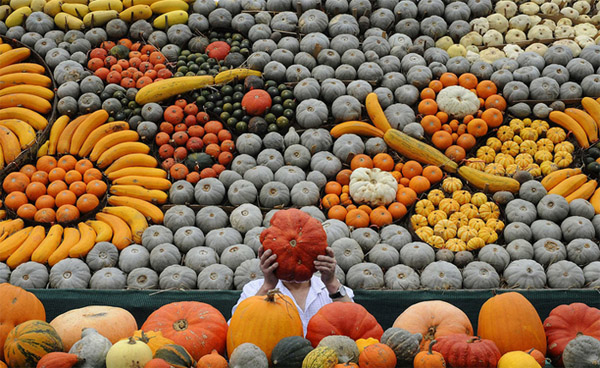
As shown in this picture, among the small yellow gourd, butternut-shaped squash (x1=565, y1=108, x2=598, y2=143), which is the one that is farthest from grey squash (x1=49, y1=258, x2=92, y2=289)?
butternut-shaped squash (x1=565, y1=108, x2=598, y2=143)

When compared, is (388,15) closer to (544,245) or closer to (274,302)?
(544,245)

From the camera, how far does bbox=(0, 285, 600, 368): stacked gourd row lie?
2.47m

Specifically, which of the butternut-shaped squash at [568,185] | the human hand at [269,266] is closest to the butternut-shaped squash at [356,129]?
the butternut-shaped squash at [568,185]

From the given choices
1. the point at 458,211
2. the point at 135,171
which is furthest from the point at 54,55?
the point at 458,211

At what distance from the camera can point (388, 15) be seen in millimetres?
8070

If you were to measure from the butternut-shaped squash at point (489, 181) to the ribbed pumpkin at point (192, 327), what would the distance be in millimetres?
3821

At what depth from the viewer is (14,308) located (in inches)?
113

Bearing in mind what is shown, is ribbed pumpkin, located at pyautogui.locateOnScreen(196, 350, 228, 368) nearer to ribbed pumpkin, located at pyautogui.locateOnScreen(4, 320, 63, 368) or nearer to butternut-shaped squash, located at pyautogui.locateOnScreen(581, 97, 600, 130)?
ribbed pumpkin, located at pyautogui.locateOnScreen(4, 320, 63, 368)

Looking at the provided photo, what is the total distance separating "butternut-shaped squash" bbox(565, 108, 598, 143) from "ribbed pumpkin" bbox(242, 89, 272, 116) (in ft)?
12.0

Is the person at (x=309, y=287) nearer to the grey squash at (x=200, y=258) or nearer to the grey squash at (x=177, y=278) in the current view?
the grey squash at (x=177, y=278)

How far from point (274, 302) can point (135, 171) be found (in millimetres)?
3893

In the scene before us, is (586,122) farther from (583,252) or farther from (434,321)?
(434,321)

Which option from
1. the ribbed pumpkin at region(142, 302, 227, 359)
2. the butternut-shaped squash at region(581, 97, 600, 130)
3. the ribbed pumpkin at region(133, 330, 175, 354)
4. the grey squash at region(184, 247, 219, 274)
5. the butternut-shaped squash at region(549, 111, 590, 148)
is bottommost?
the grey squash at region(184, 247, 219, 274)

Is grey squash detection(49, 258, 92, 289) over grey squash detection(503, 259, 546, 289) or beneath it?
beneath
